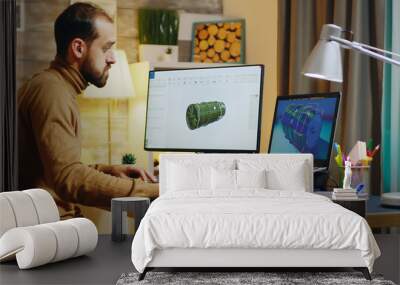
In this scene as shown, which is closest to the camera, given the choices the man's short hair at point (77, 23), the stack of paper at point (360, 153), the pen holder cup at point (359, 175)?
the pen holder cup at point (359, 175)

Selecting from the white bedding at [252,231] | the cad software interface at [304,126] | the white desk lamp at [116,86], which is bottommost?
the white bedding at [252,231]

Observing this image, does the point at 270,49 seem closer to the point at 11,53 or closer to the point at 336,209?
the point at 11,53

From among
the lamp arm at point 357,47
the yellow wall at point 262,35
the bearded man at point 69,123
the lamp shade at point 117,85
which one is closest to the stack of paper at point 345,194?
the lamp arm at point 357,47

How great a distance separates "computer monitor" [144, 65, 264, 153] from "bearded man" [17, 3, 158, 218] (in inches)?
34.2

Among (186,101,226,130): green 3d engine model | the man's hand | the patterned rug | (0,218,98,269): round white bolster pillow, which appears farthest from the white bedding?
the man's hand

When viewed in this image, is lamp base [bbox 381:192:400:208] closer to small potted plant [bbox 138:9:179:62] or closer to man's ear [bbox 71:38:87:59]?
small potted plant [bbox 138:9:179:62]

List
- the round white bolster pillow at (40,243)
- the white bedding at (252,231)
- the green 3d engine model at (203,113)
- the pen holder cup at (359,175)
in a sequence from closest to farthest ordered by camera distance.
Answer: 1. the white bedding at (252,231)
2. the round white bolster pillow at (40,243)
3. the pen holder cup at (359,175)
4. the green 3d engine model at (203,113)

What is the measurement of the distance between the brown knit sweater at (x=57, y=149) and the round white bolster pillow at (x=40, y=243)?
169 centimetres

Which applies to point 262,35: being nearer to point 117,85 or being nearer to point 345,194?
point 117,85

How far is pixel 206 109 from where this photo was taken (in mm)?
4812

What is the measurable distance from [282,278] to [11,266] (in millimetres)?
1508

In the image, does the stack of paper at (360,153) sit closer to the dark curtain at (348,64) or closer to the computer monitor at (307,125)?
the computer monitor at (307,125)

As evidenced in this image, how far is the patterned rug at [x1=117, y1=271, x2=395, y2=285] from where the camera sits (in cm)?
344

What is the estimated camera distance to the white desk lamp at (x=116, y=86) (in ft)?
19.1
